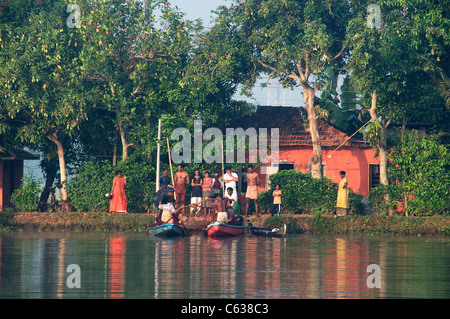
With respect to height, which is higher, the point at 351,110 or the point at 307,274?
the point at 351,110

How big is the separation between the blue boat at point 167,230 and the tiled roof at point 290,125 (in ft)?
29.6

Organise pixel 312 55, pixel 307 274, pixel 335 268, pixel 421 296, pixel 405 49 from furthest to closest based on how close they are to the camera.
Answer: pixel 312 55 < pixel 405 49 < pixel 335 268 < pixel 307 274 < pixel 421 296

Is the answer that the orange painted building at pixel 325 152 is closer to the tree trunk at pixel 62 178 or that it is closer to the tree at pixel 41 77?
the tree trunk at pixel 62 178

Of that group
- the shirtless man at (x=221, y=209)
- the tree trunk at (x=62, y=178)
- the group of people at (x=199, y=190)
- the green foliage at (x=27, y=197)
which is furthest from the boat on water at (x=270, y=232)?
the green foliage at (x=27, y=197)

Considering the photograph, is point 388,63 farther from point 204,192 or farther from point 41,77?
point 41,77

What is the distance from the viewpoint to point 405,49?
27844 mm

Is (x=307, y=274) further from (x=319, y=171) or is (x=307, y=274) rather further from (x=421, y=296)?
(x=319, y=171)

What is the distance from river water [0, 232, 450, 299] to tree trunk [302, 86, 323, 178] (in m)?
7.60

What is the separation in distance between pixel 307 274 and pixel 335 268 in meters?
1.20

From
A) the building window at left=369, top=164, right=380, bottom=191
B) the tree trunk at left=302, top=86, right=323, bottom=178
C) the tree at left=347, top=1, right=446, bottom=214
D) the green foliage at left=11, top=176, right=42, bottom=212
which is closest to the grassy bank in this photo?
the green foliage at left=11, top=176, right=42, bottom=212

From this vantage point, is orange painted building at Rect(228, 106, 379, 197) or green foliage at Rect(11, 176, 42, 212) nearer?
green foliage at Rect(11, 176, 42, 212)

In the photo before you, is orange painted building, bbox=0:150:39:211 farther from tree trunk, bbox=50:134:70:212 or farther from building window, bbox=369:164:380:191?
building window, bbox=369:164:380:191

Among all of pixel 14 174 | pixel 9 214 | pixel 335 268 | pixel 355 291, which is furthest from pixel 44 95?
pixel 355 291

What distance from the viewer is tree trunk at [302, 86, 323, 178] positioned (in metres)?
30.9
